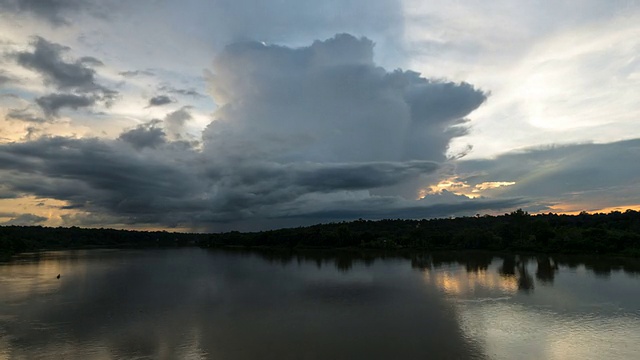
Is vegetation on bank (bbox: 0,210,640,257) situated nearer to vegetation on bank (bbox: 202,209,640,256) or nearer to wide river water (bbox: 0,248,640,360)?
vegetation on bank (bbox: 202,209,640,256)

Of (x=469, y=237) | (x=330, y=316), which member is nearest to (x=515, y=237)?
(x=469, y=237)

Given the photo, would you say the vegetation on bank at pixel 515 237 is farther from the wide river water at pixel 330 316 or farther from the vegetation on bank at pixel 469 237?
the wide river water at pixel 330 316

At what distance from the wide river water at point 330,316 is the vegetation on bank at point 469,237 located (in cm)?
1828

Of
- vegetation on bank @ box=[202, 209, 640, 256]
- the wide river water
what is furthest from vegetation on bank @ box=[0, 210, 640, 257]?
the wide river water

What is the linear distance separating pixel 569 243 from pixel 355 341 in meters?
57.6

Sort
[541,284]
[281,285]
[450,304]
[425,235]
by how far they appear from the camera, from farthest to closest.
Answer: [425,235] < [281,285] < [541,284] < [450,304]

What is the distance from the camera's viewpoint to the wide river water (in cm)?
1878

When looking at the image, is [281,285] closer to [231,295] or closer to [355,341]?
[231,295]

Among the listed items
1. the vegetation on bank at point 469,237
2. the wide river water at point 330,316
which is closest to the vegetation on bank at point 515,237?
the vegetation on bank at point 469,237

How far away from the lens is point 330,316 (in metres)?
25.8

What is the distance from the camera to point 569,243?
64312 mm

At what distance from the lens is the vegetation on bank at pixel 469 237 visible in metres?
63.2

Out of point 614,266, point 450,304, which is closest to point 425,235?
point 614,266

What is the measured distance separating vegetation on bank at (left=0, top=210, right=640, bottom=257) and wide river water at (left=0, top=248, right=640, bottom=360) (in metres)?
18.3
